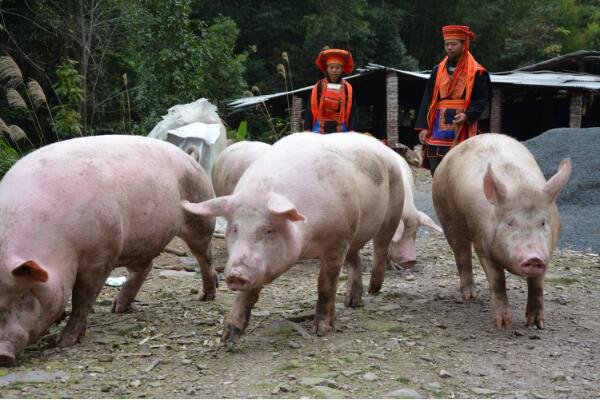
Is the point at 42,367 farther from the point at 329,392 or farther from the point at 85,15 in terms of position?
the point at 85,15

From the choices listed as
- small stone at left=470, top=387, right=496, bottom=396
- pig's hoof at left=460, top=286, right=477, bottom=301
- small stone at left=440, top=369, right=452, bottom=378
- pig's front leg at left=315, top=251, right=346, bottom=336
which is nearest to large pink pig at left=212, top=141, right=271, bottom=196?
pig's hoof at left=460, top=286, right=477, bottom=301

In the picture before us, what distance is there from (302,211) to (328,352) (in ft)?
2.70

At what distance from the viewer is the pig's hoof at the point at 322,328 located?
14.8ft

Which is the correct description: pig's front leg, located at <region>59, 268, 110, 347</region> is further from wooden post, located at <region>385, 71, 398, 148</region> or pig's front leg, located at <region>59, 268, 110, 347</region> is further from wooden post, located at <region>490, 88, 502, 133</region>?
wooden post, located at <region>490, 88, 502, 133</region>

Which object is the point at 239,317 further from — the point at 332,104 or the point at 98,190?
the point at 332,104

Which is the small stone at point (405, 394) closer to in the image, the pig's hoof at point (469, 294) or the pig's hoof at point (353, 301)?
the pig's hoof at point (353, 301)

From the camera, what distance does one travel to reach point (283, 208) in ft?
12.5

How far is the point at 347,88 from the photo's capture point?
26.5ft

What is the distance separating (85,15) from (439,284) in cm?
1223

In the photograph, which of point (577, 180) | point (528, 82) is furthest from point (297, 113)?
point (577, 180)

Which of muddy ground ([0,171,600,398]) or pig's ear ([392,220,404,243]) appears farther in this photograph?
pig's ear ([392,220,404,243])

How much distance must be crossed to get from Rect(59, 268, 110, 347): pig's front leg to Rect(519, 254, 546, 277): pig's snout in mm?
2485

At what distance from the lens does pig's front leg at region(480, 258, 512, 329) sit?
4.75m

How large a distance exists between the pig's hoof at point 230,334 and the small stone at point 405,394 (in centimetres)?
113
